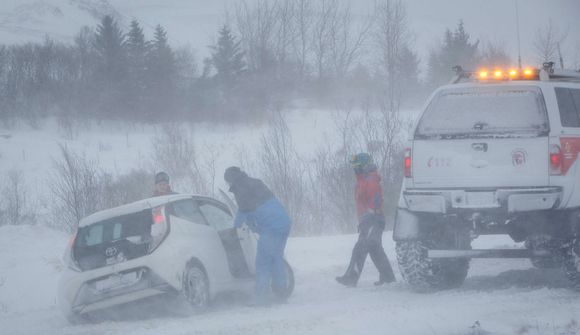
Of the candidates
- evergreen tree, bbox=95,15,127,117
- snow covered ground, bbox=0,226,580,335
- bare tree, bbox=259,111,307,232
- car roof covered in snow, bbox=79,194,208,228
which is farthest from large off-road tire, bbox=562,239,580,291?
evergreen tree, bbox=95,15,127,117

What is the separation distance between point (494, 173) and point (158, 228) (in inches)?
146

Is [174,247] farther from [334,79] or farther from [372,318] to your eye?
[334,79]

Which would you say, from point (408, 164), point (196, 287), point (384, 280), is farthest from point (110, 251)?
point (384, 280)

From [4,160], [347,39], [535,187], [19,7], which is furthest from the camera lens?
[347,39]

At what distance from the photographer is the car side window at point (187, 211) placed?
8214mm

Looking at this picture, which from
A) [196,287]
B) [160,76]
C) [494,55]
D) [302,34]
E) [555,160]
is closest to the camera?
[555,160]

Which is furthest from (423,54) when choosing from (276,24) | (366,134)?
(366,134)

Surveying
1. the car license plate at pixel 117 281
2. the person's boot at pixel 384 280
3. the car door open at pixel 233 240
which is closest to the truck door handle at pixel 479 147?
the person's boot at pixel 384 280

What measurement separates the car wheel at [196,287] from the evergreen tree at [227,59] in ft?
101

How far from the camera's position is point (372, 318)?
646cm

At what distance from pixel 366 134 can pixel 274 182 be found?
3.37 m

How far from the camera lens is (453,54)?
3650 cm

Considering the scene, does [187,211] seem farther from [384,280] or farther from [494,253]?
[494,253]

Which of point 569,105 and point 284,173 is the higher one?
point 569,105
